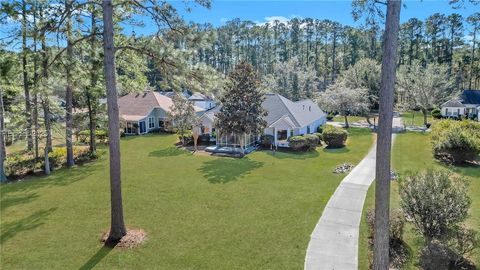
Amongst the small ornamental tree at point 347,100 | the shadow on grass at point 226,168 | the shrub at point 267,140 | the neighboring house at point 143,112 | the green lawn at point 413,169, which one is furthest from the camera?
the small ornamental tree at point 347,100

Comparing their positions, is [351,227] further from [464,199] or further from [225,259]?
[225,259]

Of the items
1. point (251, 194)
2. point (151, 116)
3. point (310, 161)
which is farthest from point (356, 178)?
point (151, 116)

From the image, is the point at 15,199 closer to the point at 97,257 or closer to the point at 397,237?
the point at 97,257

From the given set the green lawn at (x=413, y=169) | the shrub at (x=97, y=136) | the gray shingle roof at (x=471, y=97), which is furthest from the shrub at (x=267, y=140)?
the gray shingle roof at (x=471, y=97)

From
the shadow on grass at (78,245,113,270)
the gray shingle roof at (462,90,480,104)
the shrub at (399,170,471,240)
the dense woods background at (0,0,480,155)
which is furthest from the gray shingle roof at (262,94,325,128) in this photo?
the gray shingle roof at (462,90,480,104)

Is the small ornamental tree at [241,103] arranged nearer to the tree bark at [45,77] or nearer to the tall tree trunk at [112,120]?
the tree bark at [45,77]

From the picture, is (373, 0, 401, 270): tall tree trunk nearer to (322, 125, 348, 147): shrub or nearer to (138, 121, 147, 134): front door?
(322, 125, 348, 147): shrub

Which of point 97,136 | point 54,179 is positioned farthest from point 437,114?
point 54,179
